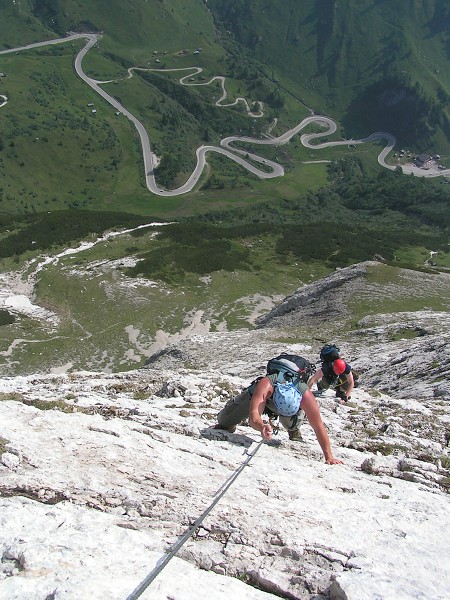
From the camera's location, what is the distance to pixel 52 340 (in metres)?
57.5

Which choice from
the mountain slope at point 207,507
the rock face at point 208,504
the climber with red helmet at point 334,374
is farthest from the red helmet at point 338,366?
the mountain slope at point 207,507

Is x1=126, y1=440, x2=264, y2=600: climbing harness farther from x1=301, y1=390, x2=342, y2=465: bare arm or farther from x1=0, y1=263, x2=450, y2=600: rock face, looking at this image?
x1=301, y1=390, x2=342, y2=465: bare arm

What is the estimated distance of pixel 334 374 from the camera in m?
17.8

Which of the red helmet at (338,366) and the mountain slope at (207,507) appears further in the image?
the red helmet at (338,366)

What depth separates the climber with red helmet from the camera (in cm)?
1728

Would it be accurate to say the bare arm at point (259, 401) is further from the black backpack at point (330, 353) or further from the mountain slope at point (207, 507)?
the black backpack at point (330, 353)

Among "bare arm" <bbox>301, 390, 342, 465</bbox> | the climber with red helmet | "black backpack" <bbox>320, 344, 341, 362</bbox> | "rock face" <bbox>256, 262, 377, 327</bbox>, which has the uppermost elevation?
"bare arm" <bbox>301, 390, 342, 465</bbox>

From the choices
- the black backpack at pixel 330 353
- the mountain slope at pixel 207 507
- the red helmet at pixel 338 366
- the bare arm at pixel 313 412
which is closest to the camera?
the mountain slope at pixel 207 507

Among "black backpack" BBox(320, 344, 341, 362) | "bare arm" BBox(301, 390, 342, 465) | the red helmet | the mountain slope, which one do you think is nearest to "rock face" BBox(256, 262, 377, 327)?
"black backpack" BBox(320, 344, 341, 362)

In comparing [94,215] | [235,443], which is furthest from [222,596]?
[94,215]

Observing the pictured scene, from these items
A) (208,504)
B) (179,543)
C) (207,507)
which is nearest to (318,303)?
(208,504)

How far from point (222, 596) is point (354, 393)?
1554cm

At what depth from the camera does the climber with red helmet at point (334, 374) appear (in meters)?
17.3

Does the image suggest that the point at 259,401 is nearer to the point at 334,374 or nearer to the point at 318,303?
the point at 334,374
